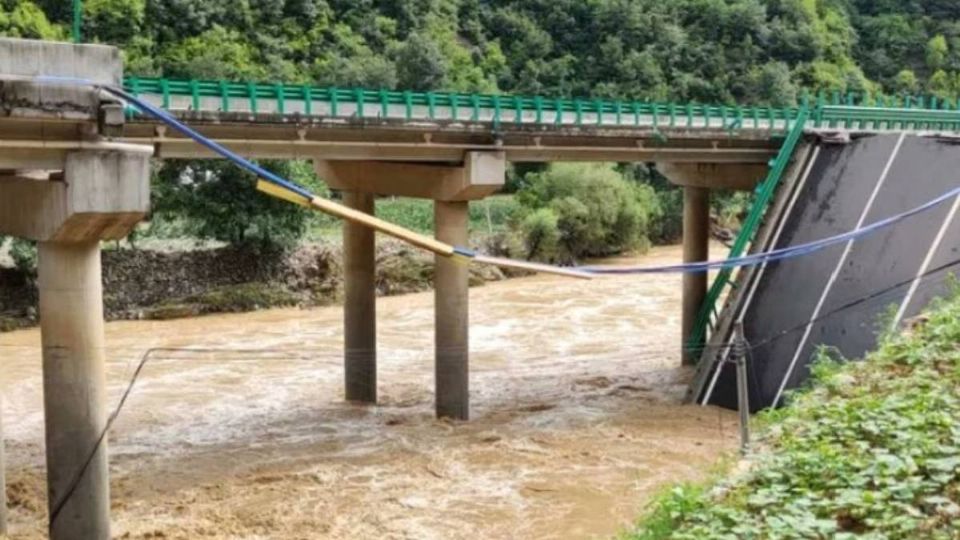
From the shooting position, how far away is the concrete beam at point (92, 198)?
40.3ft

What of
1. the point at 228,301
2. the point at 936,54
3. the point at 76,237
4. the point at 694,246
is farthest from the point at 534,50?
the point at 76,237

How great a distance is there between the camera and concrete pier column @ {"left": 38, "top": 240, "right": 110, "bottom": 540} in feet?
41.2

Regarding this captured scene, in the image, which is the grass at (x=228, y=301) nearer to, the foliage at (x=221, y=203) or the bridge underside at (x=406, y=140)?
the foliage at (x=221, y=203)

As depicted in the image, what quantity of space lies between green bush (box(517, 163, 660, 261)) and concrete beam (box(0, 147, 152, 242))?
119 feet

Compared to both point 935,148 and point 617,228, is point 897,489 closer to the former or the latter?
point 935,148

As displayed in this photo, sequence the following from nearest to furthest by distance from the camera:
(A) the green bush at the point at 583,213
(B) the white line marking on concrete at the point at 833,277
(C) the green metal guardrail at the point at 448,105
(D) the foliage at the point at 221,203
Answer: (C) the green metal guardrail at the point at 448,105 < (B) the white line marking on concrete at the point at 833,277 < (D) the foliage at the point at 221,203 < (A) the green bush at the point at 583,213

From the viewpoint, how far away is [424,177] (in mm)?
22219

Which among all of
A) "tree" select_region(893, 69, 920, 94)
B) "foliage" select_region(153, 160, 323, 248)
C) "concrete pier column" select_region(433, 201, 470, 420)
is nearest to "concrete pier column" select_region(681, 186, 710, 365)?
"concrete pier column" select_region(433, 201, 470, 420)

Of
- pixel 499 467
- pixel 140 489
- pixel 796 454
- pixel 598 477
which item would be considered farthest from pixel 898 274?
pixel 140 489

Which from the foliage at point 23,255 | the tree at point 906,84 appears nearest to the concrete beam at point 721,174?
the foliage at point 23,255

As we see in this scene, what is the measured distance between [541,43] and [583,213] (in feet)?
117

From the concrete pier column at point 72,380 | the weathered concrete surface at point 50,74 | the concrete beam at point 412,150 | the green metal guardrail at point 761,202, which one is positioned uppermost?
the weathered concrete surface at point 50,74

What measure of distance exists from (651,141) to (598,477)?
10.8m

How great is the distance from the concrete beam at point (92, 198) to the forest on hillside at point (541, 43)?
43823 millimetres
